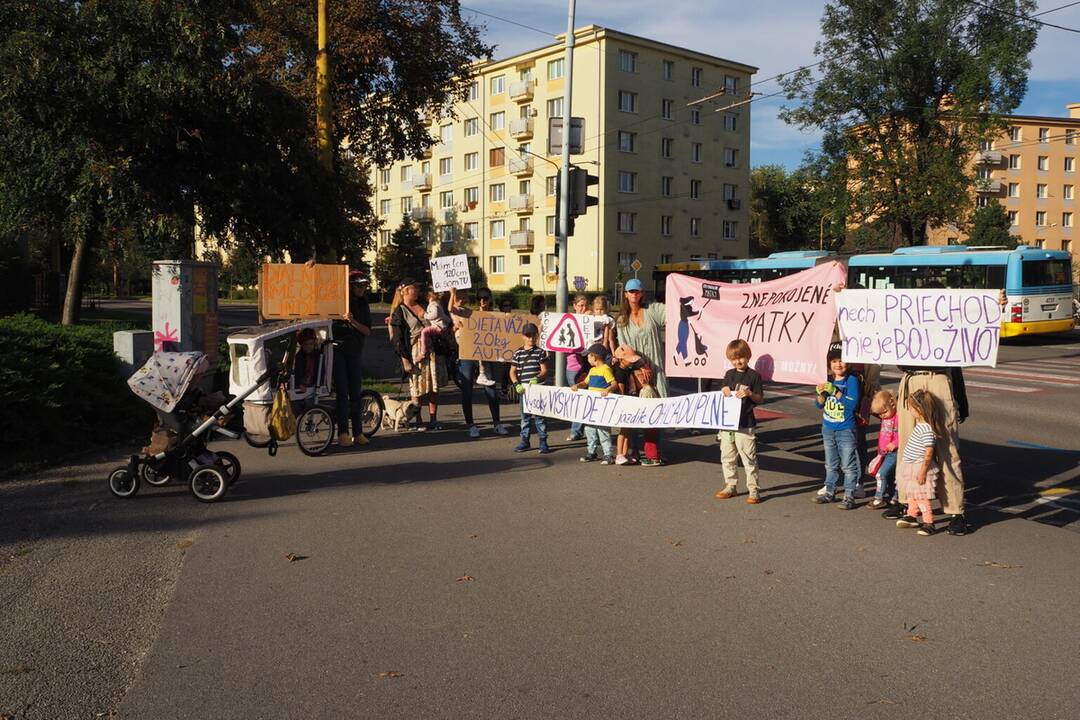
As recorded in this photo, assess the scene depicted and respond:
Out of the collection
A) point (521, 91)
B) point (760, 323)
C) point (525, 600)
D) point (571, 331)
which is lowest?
point (525, 600)

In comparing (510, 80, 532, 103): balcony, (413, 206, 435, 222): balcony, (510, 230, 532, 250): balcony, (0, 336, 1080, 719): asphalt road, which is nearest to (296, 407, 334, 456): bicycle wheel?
(0, 336, 1080, 719): asphalt road

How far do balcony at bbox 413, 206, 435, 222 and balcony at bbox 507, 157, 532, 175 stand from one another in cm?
1247

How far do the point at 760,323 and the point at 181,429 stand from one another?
18.6 feet

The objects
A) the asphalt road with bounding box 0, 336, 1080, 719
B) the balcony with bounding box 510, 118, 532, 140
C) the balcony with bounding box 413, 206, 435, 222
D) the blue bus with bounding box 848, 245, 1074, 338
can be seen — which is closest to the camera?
the asphalt road with bounding box 0, 336, 1080, 719

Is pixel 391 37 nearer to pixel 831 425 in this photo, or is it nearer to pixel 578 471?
pixel 578 471

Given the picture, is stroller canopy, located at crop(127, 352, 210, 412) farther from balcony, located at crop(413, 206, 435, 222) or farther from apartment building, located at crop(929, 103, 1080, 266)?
apartment building, located at crop(929, 103, 1080, 266)

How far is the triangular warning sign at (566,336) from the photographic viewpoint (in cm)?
1095

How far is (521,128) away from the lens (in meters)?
62.4

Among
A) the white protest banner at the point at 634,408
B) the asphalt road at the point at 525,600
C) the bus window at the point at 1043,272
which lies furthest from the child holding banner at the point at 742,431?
the bus window at the point at 1043,272

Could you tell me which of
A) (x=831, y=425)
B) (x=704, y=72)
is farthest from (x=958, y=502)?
(x=704, y=72)

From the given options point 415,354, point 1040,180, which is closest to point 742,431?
point 415,354

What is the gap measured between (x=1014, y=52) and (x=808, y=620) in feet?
141

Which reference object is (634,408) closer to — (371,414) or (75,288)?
(371,414)

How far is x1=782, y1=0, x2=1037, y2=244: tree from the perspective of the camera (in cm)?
4109
